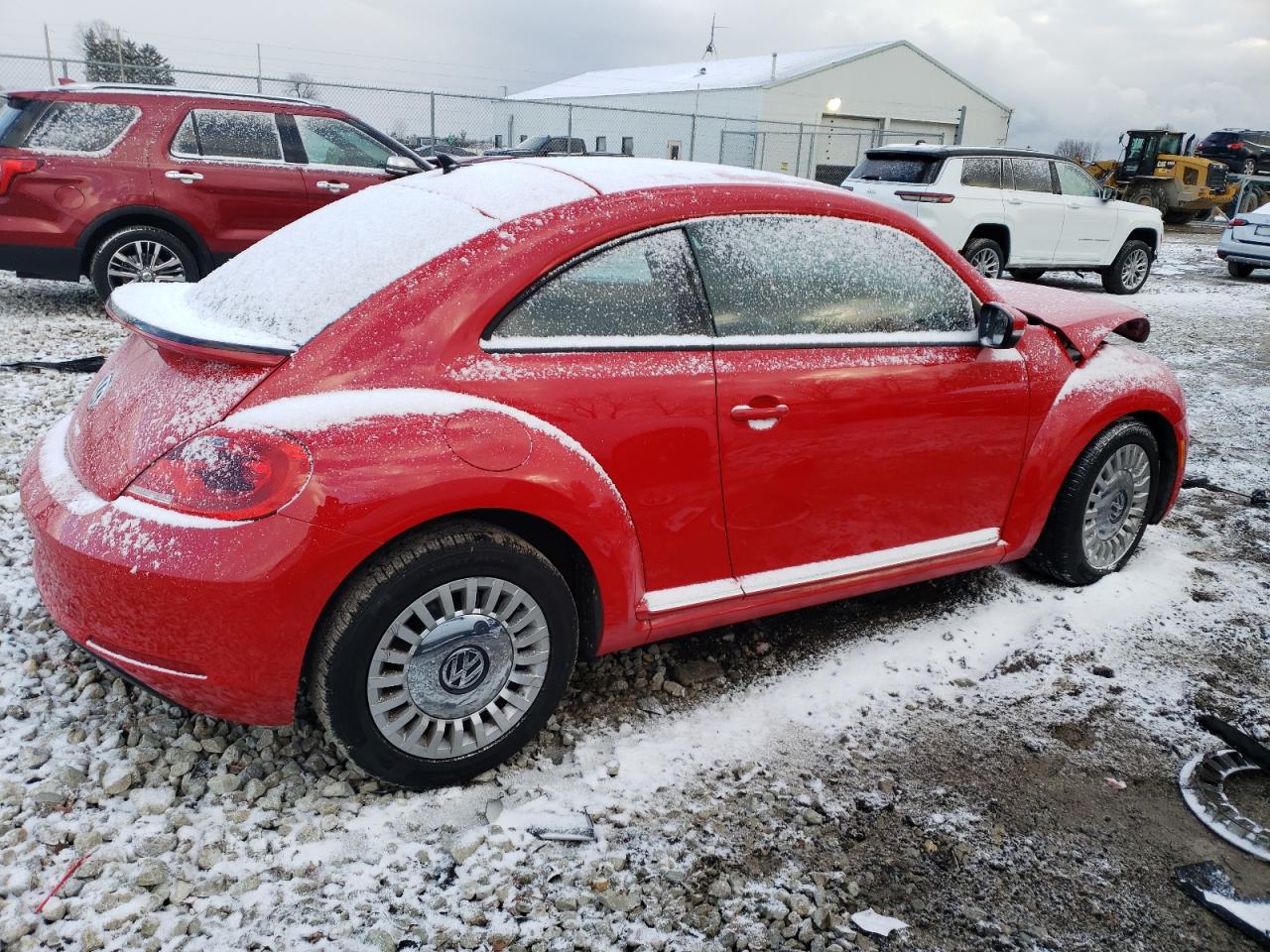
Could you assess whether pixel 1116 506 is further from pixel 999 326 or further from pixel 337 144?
pixel 337 144

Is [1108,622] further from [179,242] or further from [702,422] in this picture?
[179,242]

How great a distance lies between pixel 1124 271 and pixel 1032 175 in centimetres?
234

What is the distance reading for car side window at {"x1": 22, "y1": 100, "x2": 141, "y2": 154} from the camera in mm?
7168

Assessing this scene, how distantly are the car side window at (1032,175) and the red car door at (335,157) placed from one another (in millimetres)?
7612

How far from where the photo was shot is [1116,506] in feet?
13.1

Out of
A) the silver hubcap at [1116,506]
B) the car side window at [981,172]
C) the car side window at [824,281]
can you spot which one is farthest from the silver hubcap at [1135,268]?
the car side window at [824,281]

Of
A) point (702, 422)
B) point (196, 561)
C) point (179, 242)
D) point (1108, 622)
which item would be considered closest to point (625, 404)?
point (702, 422)

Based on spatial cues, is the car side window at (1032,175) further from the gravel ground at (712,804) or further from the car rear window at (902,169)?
the gravel ground at (712,804)

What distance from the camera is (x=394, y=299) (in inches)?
96.2

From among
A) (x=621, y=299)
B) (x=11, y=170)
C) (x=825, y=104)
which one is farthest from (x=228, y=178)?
(x=825, y=104)

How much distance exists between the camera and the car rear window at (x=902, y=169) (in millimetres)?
11094

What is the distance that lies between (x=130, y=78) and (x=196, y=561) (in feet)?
62.1

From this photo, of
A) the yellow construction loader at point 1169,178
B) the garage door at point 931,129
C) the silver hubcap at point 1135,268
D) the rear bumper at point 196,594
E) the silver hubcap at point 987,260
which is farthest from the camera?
the garage door at point 931,129

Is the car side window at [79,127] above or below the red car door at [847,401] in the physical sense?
above
